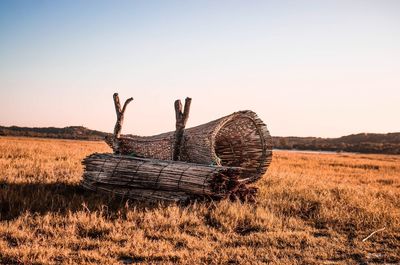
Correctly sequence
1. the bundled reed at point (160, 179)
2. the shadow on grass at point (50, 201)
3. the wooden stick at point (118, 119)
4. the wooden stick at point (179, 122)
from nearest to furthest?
the shadow on grass at point (50, 201) → the bundled reed at point (160, 179) → the wooden stick at point (179, 122) → the wooden stick at point (118, 119)

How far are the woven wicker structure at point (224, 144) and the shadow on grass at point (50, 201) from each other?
60.8 inches

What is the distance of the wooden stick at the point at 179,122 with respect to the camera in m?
7.62

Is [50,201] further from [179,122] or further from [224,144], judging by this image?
[224,144]

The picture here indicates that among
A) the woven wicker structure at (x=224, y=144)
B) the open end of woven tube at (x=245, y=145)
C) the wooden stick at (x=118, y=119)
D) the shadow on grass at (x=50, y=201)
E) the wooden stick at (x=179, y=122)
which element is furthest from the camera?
the wooden stick at (x=118, y=119)

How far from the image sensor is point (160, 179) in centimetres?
633

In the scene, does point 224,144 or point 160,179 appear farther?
point 224,144

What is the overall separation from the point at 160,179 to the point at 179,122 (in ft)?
5.88

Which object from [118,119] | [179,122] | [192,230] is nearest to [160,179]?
[192,230]

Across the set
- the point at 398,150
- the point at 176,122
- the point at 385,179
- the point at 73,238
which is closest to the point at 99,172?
the point at 176,122

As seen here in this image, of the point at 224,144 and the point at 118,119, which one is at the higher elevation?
the point at 118,119

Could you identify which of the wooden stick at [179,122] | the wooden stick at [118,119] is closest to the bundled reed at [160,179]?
the wooden stick at [179,122]

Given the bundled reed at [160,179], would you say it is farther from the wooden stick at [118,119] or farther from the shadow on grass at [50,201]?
the wooden stick at [118,119]

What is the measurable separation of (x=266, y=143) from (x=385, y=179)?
26.5ft

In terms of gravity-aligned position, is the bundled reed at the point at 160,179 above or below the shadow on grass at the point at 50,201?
above
